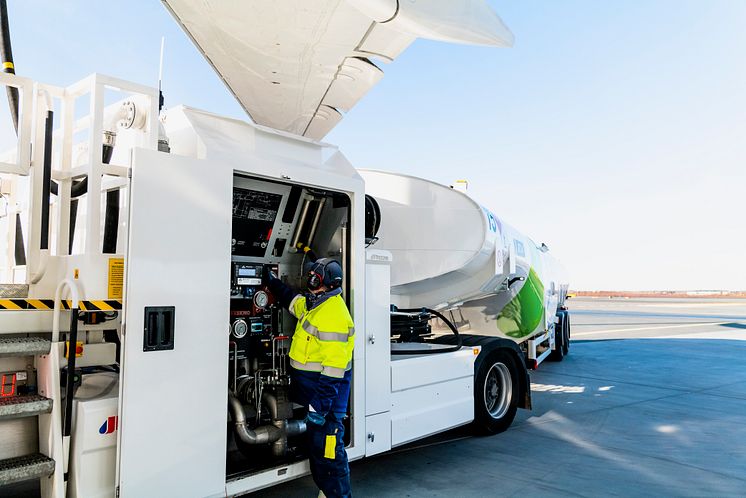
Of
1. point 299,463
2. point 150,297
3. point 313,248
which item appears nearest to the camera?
point 150,297

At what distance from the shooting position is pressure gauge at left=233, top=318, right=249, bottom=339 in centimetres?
390

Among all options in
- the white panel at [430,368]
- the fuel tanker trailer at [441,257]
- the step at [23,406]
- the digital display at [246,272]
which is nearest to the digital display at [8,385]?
the step at [23,406]

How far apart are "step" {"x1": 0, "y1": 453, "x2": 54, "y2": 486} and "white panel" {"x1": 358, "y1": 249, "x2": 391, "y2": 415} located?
2.25 metres

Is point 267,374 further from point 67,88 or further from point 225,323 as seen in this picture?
point 67,88

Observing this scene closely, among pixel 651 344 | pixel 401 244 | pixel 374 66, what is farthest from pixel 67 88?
pixel 651 344

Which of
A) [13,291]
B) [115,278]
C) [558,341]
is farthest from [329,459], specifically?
[558,341]

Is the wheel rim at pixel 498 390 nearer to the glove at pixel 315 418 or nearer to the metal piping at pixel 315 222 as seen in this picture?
the metal piping at pixel 315 222

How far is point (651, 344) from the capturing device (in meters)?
16.7

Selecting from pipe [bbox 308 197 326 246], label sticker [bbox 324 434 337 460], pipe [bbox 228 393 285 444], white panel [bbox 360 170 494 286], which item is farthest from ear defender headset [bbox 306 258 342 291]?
white panel [bbox 360 170 494 286]

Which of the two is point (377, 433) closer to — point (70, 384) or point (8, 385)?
point (70, 384)

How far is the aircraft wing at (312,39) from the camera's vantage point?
120 inches

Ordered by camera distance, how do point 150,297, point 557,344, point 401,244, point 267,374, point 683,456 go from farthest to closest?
point 557,344
point 401,244
point 683,456
point 267,374
point 150,297

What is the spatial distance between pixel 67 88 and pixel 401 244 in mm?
3928

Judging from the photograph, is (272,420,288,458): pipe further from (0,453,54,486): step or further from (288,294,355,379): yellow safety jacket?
(0,453,54,486): step
